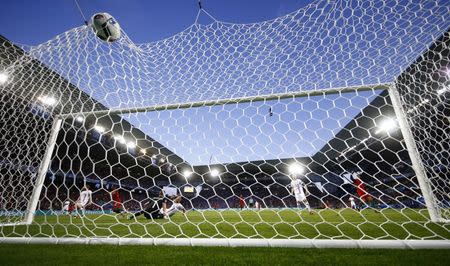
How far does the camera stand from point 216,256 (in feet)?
5.10

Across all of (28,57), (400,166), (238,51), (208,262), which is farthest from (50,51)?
(400,166)

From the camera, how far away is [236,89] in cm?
454

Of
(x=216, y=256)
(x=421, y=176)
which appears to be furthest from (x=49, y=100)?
(x=421, y=176)

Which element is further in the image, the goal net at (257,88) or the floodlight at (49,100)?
the floodlight at (49,100)

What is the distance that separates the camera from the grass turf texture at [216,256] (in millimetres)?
1394

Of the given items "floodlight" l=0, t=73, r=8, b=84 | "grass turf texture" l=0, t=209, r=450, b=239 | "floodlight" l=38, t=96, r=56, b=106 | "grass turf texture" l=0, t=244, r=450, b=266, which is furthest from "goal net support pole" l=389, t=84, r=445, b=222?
"floodlight" l=0, t=73, r=8, b=84

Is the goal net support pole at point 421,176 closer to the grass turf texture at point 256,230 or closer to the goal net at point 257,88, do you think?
the goal net at point 257,88

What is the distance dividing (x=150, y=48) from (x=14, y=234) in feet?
11.5

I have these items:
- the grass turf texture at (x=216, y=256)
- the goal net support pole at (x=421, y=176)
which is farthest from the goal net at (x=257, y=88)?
the grass turf texture at (x=216, y=256)

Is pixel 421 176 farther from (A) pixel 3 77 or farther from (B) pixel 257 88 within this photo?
(A) pixel 3 77

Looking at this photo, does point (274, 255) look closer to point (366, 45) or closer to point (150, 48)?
point (366, 45)

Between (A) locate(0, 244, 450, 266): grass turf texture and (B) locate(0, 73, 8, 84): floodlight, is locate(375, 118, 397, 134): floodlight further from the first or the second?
(B) locate(0, 73, 8, 84): floodlight

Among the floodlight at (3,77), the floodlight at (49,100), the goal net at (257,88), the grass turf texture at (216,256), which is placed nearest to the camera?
the grass turf texture at (216,256)

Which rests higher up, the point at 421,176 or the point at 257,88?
the point at 257,88
